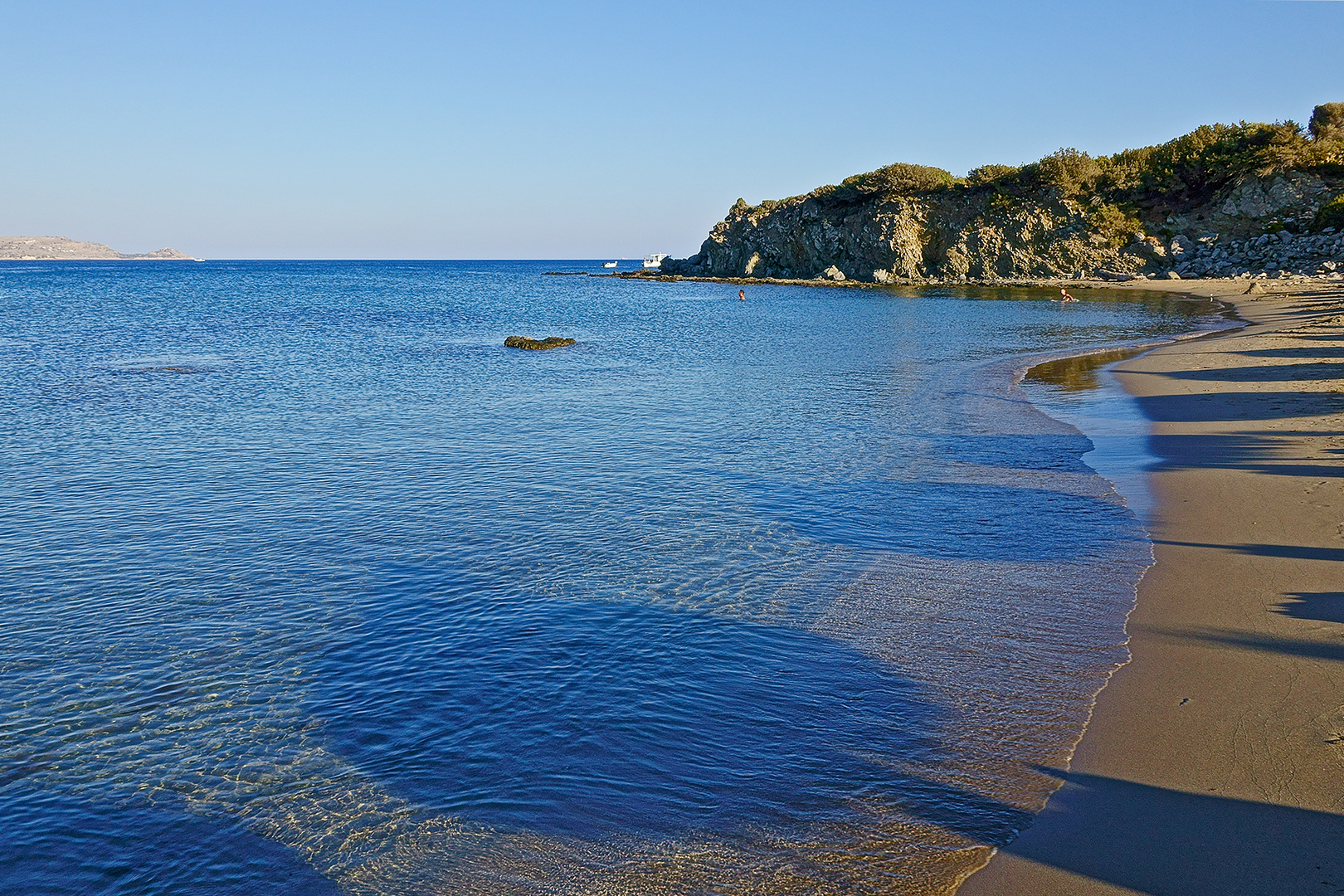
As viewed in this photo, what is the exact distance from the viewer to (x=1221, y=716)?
688 cm

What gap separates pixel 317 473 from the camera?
1589cm

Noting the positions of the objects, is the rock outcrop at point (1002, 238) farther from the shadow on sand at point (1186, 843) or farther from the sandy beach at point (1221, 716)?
the shadow on sand at point (1186, 843)

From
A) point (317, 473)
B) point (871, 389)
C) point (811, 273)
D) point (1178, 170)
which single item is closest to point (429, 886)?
point (317, 473)

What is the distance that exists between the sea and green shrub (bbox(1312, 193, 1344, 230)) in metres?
53.0

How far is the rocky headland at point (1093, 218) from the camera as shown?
6581 centimetres

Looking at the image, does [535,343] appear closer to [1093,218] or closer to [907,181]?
[1093,218]

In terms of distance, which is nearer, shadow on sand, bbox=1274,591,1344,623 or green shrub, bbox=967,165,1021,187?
shadow on sand, bbox=1274,591,1344,623

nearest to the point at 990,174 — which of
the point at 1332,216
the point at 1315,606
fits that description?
the point at 1332,216

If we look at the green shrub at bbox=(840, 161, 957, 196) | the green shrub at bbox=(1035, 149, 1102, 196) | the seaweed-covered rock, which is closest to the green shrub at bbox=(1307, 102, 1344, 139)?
the green shrub at bbox=(1035, 149, 1102, 196)

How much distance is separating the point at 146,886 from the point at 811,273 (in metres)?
99.8

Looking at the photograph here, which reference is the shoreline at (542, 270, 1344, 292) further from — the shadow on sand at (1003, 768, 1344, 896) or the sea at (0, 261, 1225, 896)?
the shadow on sand at (1003, 768, 1344, 896)

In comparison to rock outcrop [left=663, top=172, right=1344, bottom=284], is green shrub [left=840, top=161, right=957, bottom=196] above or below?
above

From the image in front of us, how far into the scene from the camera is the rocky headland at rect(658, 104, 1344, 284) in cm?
6581

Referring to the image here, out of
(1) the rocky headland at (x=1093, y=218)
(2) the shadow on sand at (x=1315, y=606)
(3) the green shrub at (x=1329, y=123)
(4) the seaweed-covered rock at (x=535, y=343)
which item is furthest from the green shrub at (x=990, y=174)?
(2) the shadow on sand at (x=1315, y=606)
